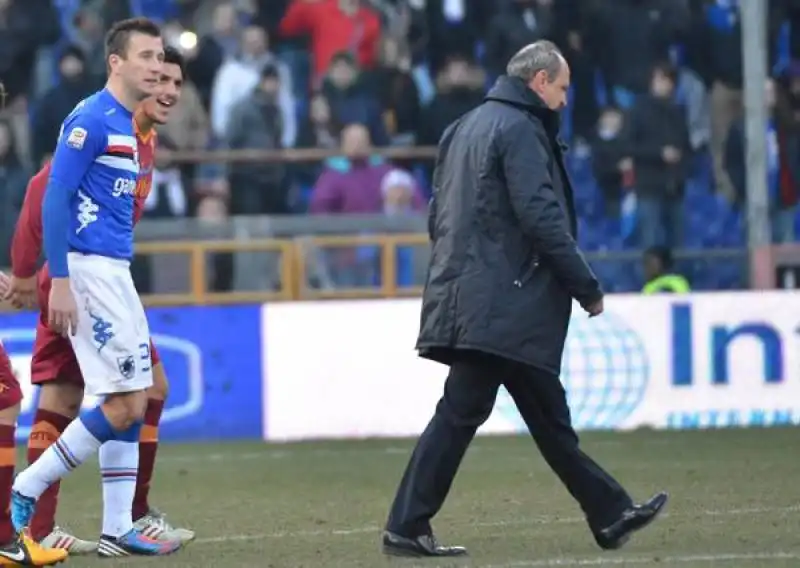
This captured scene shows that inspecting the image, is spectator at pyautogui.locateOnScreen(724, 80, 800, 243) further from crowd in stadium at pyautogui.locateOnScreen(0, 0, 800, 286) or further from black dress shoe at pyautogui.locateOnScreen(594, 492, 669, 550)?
black dress shoe at pyautogui.locateOnScreen(594, 492, 669, 550)

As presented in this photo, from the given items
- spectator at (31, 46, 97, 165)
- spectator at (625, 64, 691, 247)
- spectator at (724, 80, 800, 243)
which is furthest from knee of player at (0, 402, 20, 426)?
spectator at (724, 80, 800, 243)

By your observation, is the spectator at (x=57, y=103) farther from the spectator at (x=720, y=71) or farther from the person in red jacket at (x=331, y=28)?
the spectator at (x=720, y=71)

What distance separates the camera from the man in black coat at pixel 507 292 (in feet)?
27.0

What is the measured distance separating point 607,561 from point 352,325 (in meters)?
8.16

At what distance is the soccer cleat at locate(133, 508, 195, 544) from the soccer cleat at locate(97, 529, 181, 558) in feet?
0.47

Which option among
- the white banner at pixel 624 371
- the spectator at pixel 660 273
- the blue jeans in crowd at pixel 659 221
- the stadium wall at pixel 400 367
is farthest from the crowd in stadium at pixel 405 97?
the white banner at pixel 624 371

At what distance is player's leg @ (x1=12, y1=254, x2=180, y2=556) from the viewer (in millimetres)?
8422

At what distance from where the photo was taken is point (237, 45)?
1869 centimetres

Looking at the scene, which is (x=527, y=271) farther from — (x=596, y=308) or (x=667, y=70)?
(x=667, y=70)

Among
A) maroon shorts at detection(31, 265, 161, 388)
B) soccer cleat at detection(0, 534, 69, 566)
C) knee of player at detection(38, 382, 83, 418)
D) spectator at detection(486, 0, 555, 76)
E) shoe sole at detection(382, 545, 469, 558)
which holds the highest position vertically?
spectator at detection(486, 0, 555, 76)

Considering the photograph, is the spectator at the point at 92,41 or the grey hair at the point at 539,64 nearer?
the grey hair at the point at 539,64

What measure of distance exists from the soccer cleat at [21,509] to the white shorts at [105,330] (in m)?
0.53

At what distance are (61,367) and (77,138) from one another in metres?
1.30

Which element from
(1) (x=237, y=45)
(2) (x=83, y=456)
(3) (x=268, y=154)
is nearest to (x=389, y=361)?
(3) (x=268, y=154)
